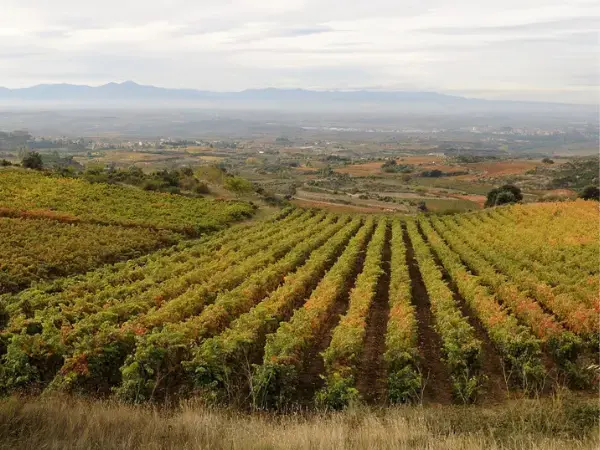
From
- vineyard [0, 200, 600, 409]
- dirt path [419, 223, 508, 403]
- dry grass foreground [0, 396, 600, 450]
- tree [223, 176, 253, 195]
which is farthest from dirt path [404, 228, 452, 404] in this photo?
tree [223, 176, 253, 195]

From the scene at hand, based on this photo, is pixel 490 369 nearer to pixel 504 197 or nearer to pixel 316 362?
pixel 316 362

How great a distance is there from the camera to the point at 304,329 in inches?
549

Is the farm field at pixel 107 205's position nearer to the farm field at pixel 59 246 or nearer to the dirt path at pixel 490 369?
the farm field at pixel 59 246

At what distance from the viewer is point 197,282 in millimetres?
21109

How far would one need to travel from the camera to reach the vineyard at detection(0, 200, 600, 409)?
37.3 ft

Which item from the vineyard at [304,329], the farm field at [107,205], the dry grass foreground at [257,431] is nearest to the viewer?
the dry grass foreground at [257,431]

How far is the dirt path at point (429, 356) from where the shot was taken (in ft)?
40.1

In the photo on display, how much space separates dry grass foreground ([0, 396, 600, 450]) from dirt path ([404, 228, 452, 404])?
263 cm

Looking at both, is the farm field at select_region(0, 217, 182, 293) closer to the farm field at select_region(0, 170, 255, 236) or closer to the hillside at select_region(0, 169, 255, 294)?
the hillside at select_region(0, 169, 255, 294)

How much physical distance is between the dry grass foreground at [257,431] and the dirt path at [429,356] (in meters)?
2.63

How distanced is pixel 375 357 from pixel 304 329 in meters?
2.35

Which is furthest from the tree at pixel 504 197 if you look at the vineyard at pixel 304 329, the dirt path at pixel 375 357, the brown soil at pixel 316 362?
the brown soil at pixel 316 362

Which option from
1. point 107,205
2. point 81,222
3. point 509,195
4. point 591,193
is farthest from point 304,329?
point 591,193

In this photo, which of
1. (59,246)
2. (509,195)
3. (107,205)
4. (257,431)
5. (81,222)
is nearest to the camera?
(257,431)
